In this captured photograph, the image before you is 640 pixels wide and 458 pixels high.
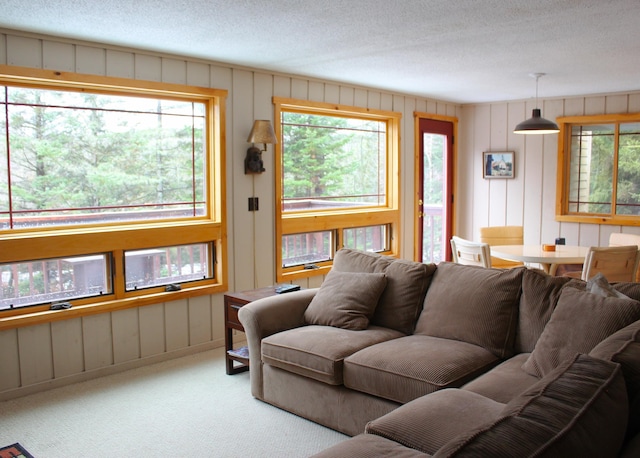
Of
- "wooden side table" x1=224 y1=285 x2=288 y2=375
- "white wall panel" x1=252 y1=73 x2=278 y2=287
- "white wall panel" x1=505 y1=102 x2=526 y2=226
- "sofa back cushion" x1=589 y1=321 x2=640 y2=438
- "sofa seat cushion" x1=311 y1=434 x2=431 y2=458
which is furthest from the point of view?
"white wall panel" x1=505 y1=102 x2=526 y2=226

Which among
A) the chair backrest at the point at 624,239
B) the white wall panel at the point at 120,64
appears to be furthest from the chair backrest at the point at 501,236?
the white wall panel at the point at 120,64

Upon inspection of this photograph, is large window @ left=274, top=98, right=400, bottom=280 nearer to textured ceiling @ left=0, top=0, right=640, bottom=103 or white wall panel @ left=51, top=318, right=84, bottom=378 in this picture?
textured ceiling @ left=0, top=0, right=640, bottom=103

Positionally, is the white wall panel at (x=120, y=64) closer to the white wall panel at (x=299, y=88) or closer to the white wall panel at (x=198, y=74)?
the white wall panel at (x=198, y=74)

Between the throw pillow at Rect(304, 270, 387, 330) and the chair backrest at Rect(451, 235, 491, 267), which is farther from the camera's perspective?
the chair backrest at Rect(451, 235, 491, 267)

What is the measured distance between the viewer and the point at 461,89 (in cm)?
606

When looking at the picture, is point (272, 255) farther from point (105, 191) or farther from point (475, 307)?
point (475, 307)

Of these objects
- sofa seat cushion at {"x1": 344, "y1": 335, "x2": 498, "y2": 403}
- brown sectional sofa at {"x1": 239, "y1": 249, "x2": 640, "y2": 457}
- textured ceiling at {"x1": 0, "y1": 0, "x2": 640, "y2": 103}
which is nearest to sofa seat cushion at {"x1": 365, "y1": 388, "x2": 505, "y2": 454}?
brown sectional sofa at {"x1": 239, "y1": 249, "x2": 640, "y2": 457}

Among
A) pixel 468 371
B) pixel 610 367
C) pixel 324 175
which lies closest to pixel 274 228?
pixel 324 175

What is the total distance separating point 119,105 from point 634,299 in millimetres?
3488

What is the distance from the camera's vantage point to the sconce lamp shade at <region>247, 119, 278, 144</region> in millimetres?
4723

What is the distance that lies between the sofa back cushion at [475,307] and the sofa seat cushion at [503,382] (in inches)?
9.1

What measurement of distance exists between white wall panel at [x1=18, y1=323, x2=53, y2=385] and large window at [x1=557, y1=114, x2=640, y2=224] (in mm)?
5352

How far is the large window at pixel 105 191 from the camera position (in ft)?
12.4

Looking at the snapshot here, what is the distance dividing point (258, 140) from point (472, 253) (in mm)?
1909
